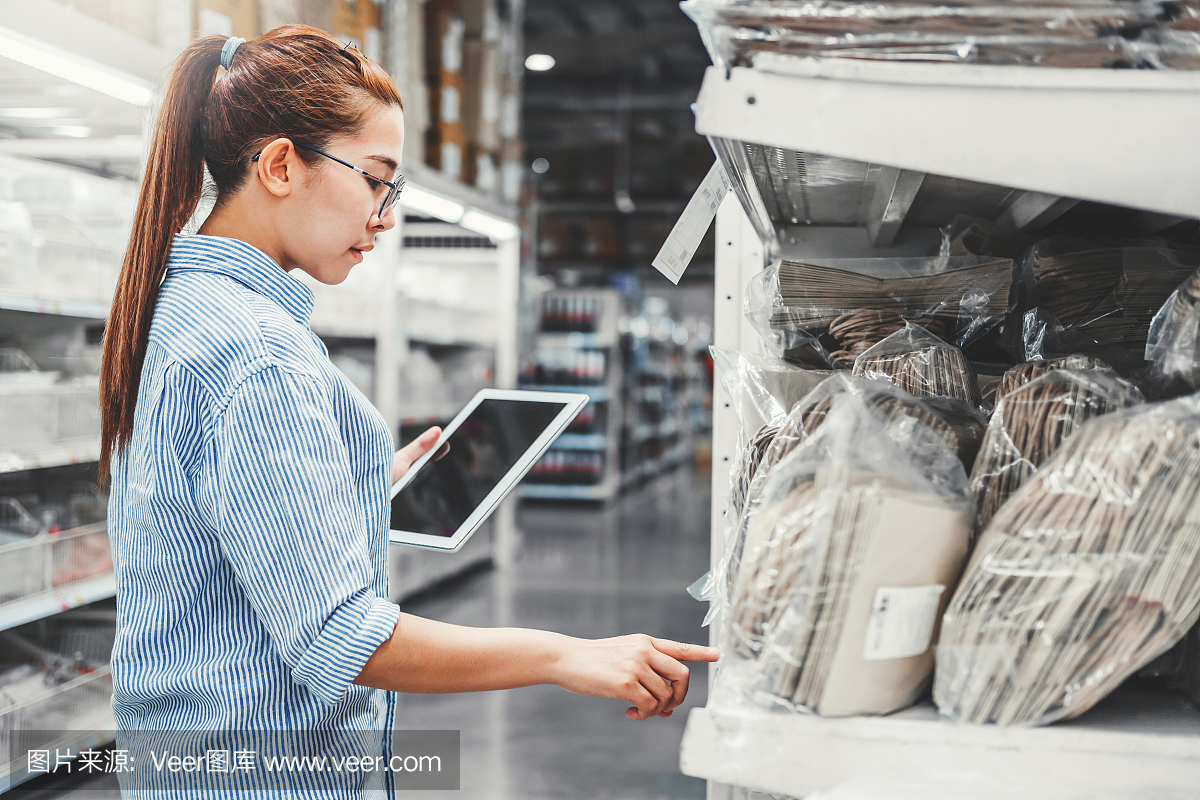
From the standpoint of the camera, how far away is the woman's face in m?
1.10

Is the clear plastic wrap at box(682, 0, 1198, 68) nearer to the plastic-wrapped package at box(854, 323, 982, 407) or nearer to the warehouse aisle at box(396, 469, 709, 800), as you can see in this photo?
the plastic-wrapped package at box(854, 323, 982, 407)

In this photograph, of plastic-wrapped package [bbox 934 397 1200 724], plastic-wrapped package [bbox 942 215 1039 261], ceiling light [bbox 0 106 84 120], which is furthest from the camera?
ceiling light [bbox 0 106 84 120]

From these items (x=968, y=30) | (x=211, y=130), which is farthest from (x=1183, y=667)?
(x=211, y=130)

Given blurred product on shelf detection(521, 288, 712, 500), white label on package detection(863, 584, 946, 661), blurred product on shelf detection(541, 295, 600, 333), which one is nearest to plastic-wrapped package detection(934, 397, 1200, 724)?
white label on package detection(863, 584, 946, 661)

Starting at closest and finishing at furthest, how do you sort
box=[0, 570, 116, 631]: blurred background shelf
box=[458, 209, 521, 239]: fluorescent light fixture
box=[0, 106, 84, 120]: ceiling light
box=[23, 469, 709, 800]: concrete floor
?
→ box=[0, 570, 116, 631]: blurred background shelf, box=[0, 106, 84, 120]: ceiling light, box=[23, 469, 709, 800]: concrete floor, box=[458, 209, 521, 239]: fluorescent light fixture

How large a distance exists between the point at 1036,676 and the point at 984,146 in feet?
1.32

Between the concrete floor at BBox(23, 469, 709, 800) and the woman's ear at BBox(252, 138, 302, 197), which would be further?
the concrete floor at BBox(23, 469, 709, 800)

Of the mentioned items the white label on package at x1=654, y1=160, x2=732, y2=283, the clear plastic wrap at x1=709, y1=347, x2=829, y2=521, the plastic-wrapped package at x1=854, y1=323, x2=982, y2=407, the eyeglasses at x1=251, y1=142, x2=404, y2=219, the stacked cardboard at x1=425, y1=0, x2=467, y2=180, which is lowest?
the clear plastic wrap at x1=709, y1=347, x2=829, y2=521

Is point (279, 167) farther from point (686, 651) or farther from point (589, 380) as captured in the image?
point (589, 380)

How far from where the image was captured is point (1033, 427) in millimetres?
766

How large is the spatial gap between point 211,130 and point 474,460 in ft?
2.20

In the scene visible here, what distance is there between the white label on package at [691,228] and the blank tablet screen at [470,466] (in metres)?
0.45

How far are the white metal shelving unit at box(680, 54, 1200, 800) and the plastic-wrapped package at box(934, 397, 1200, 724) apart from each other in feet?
0.12

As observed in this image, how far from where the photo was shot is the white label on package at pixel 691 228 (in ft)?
3.51
